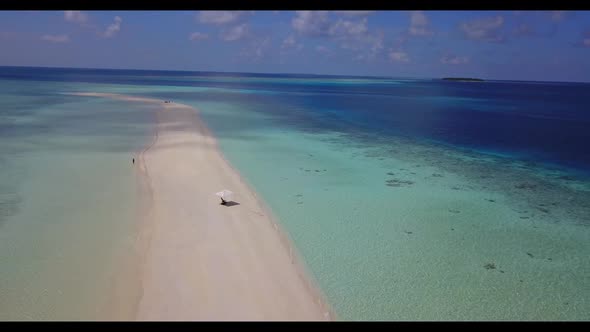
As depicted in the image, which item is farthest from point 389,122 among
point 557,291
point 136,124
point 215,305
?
point 215,305

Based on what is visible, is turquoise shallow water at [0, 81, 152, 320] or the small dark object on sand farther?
the small dark object on sand

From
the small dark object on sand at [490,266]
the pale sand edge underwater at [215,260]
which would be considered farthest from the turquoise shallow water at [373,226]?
the pale sand edge underwater at [215,260]

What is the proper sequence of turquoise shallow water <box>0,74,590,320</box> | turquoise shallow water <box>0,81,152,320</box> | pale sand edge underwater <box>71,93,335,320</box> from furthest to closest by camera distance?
turquoise shallow water <box>0,74,590,320</box> < turquoise shallow water <box>0,81,152,320</box> < pale sand edge underwater <box>71,93,335,320</box>

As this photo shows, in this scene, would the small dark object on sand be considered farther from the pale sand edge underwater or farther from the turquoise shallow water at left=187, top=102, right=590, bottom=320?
the pale sand edge underwater

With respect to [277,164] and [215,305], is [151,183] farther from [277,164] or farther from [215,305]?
[215,305]

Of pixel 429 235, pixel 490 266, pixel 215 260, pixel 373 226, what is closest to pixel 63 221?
pixel 215 260

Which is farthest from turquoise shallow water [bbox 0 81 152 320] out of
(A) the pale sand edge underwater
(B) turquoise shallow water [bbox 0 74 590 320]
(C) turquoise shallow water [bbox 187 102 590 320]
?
(C) turquoise shallow water [bbox 187 102 590 320]
